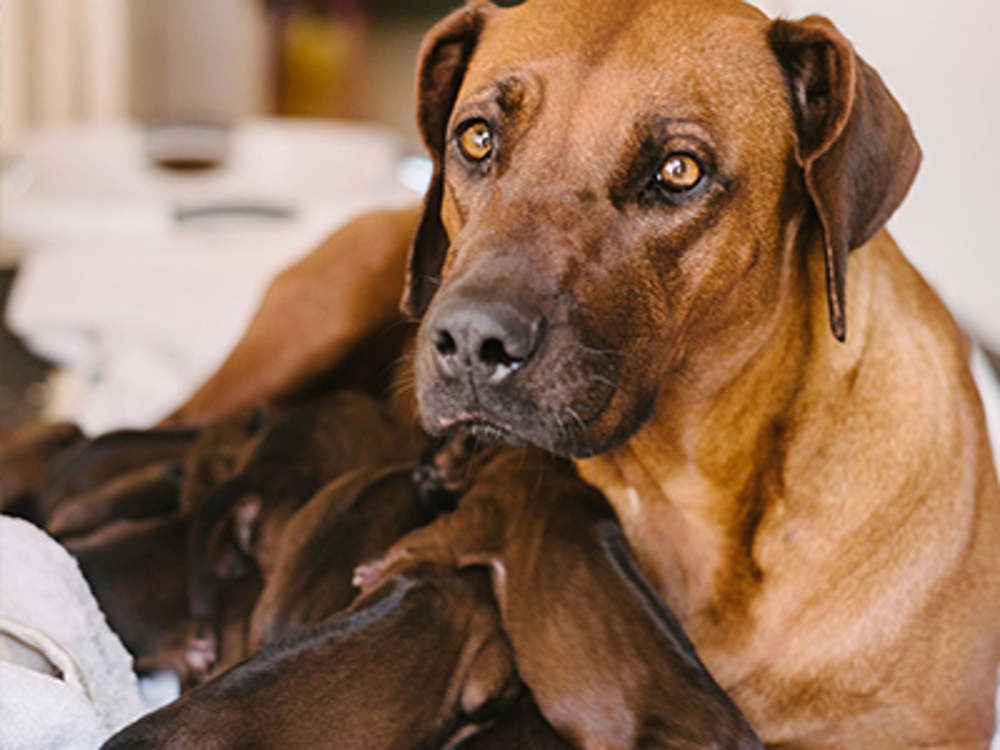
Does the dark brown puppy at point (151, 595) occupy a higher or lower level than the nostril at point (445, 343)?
lower

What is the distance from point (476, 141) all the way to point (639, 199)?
0.82ft

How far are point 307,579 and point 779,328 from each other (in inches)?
29.9

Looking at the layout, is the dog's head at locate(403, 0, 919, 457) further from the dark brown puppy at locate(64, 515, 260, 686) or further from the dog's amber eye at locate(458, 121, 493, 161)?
the dark brown puppy at locate(64, 515, 260, 686)

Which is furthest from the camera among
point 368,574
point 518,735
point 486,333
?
point 368,574

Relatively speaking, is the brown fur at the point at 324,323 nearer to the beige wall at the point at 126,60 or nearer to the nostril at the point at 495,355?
the nostril at the point at 495,355

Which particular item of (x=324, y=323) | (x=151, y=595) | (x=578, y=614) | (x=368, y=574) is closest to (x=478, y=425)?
(x=578, y=614)

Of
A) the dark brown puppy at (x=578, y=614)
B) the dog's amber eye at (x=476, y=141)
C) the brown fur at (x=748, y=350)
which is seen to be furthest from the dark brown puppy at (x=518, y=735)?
the dog's amber eye at (x=476, y=141)

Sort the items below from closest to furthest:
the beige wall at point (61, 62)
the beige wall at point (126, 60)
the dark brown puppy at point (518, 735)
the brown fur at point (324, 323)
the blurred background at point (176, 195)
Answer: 1. the dark brown puppy at point (518, 735)
2. the brown fur at point (324, 323)
3. the blurred background at point (176, 195)
4. the beige wall at point (61, 62)
5. the beige wall at point (126, 60)

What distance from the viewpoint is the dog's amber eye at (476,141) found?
4.41ft

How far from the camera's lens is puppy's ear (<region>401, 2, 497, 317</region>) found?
5.02 ft

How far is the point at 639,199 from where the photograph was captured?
1.24 m

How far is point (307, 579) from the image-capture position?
155 cm

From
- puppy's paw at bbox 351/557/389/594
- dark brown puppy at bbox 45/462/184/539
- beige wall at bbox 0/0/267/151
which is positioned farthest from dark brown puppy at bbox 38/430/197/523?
beige wall at bbox 0/0/267/151

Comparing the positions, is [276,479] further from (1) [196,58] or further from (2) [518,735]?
(1) [196,58]
